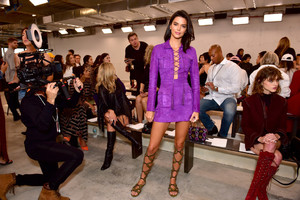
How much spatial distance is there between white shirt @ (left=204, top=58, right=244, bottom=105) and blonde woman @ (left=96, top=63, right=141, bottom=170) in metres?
1.45

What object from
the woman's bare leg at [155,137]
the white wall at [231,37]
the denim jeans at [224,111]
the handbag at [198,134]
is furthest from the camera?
the white wall at [231,37]

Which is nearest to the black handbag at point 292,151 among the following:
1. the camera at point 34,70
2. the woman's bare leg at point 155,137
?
the woman's bare leg at point 155,137

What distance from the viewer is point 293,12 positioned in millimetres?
7105

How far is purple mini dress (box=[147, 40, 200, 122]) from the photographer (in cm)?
188

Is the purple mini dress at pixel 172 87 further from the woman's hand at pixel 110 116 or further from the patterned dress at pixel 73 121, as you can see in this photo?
the patterned dress at pixel 73 121

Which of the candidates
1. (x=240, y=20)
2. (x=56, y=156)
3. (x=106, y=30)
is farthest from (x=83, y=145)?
(x=106, y=30)

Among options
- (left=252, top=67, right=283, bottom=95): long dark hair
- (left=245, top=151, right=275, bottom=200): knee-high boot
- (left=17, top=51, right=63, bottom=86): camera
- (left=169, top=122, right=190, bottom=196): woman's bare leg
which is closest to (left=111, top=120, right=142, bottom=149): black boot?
(left=169, top=122, right=190, bottom=196): woman's bare leg

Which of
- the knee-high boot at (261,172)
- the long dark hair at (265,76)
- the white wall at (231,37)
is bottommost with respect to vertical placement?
the knee-high boot at (261,172)

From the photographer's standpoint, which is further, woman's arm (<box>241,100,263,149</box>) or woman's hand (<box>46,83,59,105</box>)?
woman's arm (<box>241,100,263,149</box>)

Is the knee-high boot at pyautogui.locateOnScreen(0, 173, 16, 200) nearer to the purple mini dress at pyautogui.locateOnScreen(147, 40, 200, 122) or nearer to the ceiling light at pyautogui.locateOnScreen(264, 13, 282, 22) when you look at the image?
the purple mini dress at pyautogui.locateOnScreen(147, 40, 200, 122)

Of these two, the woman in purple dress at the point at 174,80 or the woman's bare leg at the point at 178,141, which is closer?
the woman in purple dress at the point at 174,80

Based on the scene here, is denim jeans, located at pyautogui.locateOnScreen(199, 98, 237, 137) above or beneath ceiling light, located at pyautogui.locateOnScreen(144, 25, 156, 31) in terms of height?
beneath

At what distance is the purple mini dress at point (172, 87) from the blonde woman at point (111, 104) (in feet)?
3.01

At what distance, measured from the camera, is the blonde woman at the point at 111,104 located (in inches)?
105
